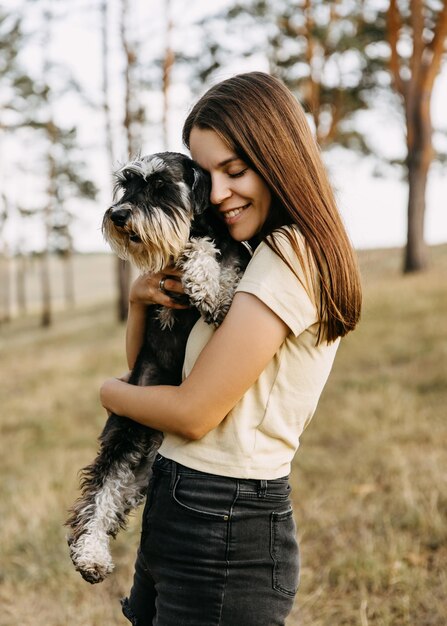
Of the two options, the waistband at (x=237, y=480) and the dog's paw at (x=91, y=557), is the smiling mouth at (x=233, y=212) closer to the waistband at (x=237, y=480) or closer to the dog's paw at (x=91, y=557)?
the waistband at (x=237, y=480)

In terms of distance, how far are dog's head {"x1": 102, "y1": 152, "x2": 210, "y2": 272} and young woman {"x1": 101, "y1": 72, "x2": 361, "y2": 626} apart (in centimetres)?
42

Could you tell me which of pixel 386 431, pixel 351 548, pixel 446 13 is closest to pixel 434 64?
pixel 446 13

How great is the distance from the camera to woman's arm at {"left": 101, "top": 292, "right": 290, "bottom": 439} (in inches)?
79.3

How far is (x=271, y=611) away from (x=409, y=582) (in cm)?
249

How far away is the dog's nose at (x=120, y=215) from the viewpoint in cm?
268

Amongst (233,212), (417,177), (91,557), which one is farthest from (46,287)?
(233,212)

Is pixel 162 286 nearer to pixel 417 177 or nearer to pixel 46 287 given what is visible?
pixel 417 177

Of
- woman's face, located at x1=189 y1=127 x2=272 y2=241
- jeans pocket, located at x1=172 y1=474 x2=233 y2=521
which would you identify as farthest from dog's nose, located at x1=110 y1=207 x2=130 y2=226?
jeans pocket, located at x1=172 y1=474 x2=233 y2=521

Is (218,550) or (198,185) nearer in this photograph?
(218,550)

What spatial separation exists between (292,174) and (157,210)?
670 mm

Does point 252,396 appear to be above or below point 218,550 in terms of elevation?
above

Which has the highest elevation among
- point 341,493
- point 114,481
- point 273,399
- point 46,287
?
point 273,399

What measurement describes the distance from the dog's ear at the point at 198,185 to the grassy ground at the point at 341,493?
8.59ft

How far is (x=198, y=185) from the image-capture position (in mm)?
2646
